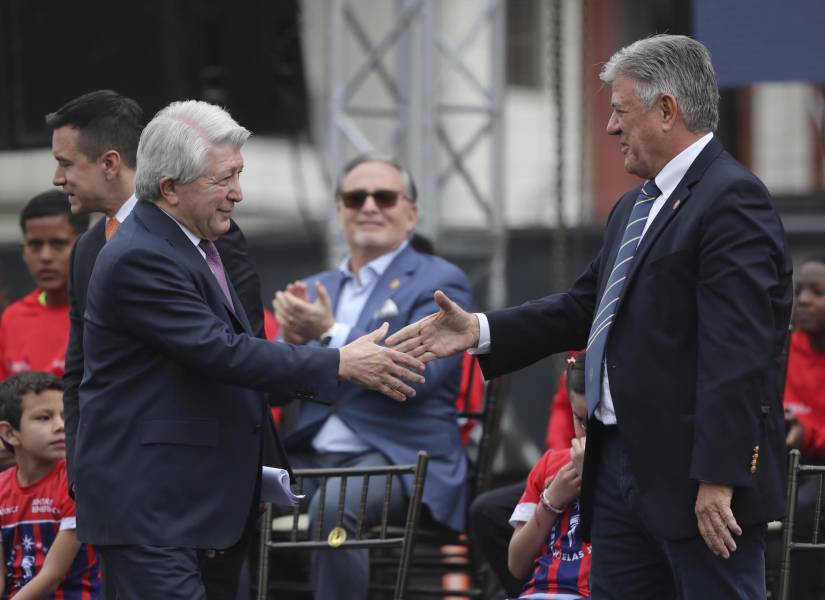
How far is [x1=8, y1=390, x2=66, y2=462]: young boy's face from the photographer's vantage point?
420 centimetres

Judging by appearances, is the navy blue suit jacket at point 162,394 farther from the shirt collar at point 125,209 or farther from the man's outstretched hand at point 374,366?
the shirt collar at point 125,209

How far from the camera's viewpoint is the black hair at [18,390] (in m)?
4.23

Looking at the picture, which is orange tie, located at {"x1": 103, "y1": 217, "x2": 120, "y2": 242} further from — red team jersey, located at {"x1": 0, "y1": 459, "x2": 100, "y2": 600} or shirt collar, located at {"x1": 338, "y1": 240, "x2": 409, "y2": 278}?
shirt collar, located at {"x1": 338, "y1": 240, "x2": 409, "y2": 278}

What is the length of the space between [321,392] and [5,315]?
2362 millimetres

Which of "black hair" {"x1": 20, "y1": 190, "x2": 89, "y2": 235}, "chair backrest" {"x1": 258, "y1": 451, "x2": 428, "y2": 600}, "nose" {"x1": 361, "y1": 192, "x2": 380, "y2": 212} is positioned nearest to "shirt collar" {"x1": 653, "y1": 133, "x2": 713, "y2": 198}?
"chair backrest" {"x1": 258, "y1": 451, "x2": 428, "y2": 600}

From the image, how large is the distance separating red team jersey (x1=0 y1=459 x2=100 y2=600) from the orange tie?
804mm

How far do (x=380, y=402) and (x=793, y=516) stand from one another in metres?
1.59

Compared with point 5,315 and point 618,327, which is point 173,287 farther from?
point 5,315

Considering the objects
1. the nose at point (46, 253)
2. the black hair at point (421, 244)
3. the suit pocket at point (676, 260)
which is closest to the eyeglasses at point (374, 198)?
the black hair at point (421, 244)

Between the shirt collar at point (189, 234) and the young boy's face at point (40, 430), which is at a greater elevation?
the shirt collar at point (189, 234)

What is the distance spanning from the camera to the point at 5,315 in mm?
5379

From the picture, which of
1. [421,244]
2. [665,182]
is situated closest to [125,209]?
[665,182]

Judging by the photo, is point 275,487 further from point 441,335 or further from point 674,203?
point 674,203

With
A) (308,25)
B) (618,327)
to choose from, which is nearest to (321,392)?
(618,327)
